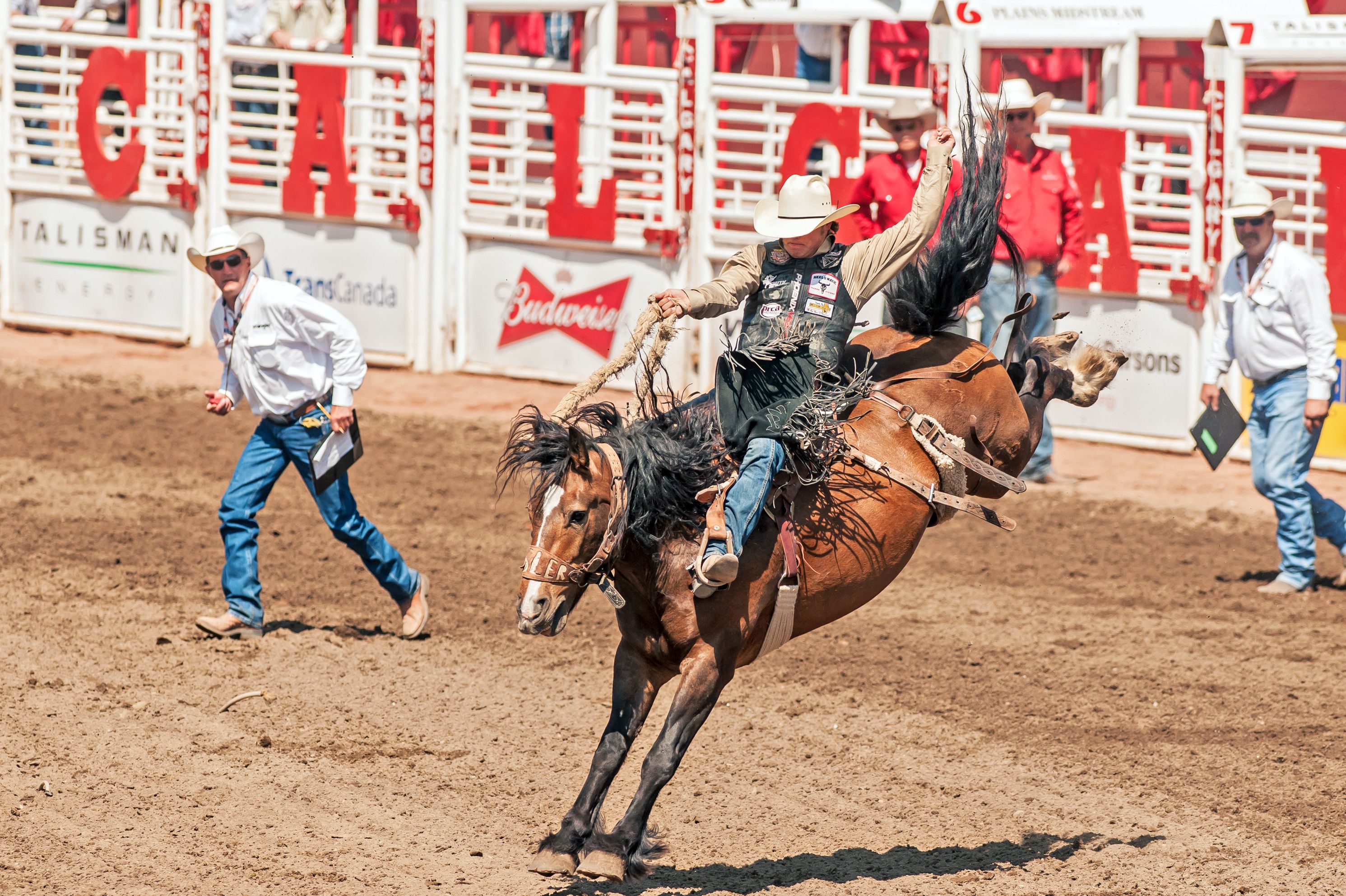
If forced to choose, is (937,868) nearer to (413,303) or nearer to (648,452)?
(648,452)

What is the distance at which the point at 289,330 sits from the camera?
23.9 feet

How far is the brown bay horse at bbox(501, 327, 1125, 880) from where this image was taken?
15.8 feet

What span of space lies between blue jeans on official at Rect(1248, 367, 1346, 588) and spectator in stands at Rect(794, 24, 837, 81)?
21.5 feet

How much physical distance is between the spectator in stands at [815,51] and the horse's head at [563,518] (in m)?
9.79

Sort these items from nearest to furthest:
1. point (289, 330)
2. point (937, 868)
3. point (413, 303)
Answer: point (937, 868)
point (289, 330)
point (413, 303)

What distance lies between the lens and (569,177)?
42.4 ft

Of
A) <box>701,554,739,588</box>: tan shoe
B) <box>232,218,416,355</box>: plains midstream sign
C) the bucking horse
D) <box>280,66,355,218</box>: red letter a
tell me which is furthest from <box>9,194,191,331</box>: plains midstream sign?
<box>701,554,739,588</box>: tan shoe

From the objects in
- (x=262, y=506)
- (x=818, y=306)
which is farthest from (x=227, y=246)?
(x=818, y=306)

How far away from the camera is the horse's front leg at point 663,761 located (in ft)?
15.7

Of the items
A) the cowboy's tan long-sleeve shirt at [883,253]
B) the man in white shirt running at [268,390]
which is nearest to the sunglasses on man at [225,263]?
the man in white shirt running at [268,390]

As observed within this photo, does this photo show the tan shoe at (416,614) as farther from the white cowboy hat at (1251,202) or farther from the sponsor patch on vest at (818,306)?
the white cowboy hat at (1251,202)

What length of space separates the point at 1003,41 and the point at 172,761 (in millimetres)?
8367

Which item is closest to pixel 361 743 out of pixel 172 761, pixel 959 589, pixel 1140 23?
pixel 172 761

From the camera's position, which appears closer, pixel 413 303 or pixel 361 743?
pixel 361 743
